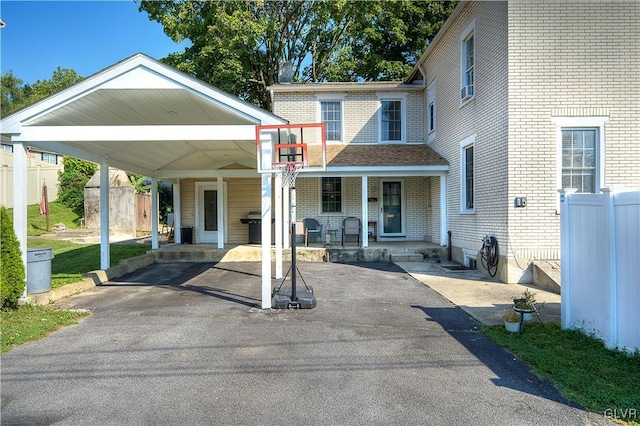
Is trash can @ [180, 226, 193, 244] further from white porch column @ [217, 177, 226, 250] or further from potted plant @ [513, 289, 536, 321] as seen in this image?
potted plant @ [513, 289, 536, 321]

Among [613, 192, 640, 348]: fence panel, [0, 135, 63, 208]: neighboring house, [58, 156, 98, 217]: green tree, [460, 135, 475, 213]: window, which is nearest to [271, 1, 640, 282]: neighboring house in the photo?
[460, 135, 475, 213]: window

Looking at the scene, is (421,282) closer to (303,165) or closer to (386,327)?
(386,327)

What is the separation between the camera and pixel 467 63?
11148 mm

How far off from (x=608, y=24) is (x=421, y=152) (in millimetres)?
6223

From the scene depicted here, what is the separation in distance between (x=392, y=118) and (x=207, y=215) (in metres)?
8.07

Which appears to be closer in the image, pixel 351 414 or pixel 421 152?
pixel 351 414

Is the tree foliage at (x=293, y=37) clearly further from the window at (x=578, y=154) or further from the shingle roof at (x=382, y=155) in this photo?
the window at (x=578, y=154)

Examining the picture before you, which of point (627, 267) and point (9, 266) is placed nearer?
point (627, 267)

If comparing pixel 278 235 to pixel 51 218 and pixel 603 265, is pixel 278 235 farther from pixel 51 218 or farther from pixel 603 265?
pixel 51 218

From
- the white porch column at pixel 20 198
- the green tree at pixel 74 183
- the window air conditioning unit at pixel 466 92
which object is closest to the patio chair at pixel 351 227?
the window air conditioning unit at pixel 466 92

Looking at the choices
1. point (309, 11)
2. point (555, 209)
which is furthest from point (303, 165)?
point (309, 11)

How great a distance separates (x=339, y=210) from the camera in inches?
587

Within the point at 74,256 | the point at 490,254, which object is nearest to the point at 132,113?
the point at 74,256

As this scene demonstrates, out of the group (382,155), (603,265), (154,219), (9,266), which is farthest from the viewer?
(382,155)
